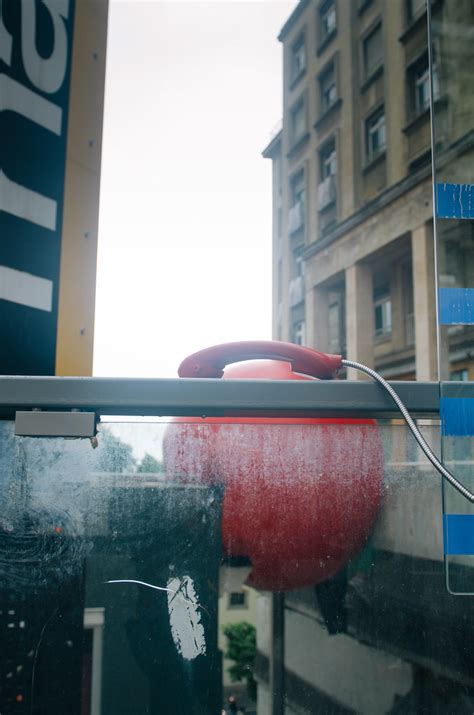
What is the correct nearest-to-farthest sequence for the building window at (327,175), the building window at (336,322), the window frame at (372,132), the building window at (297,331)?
the window frame at (372,132), the building window at (327,175), the building window at (336,322), the building window at (297,331)

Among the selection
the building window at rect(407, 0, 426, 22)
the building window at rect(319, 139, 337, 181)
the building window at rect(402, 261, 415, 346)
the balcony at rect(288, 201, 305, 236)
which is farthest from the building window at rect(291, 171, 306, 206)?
the building window at rect(407, 0, 426, 22)

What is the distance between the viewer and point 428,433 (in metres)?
0.98

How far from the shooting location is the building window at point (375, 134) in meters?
10.5

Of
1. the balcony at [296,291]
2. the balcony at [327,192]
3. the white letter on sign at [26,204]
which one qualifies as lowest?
the white letter on sign at [26,204]

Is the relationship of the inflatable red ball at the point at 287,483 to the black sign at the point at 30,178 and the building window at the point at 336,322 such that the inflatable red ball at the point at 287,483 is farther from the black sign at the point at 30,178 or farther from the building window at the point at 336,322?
the building window at the point at 336,322

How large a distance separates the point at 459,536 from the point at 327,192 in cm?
1088

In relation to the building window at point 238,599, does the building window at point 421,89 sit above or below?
above

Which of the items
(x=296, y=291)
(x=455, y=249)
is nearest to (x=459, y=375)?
(x=455, y=249)

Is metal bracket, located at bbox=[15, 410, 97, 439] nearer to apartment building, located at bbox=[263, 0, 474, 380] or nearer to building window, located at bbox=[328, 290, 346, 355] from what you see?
apartment building, located at bbox=[263, 0, 474, 380]

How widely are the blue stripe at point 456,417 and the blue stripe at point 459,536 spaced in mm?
117

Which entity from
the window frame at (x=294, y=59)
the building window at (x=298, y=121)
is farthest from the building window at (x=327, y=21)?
the building window at (x=298, y=121)

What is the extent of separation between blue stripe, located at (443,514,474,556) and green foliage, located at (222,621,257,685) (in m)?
0.30

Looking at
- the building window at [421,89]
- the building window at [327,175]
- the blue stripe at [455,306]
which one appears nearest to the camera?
the blue stripe at [455,306]

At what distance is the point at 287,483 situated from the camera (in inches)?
37.8
